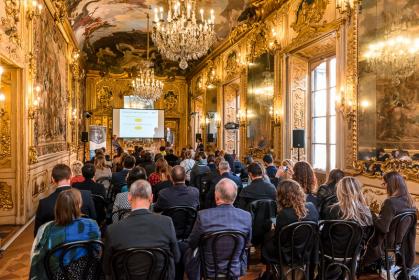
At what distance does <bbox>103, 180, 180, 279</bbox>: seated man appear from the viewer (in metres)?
2.81

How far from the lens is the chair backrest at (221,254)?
3.32m

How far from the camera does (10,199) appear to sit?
303 inches

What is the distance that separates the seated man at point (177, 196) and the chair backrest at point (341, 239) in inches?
65.5

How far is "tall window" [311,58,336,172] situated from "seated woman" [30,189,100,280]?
7.44 metres

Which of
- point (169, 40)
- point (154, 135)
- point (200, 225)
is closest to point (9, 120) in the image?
point (169, 40)

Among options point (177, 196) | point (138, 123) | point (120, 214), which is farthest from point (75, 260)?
point (138, 123)

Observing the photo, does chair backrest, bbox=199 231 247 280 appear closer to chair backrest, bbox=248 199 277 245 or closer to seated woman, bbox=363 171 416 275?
chair backrest, bbox=248 199 277 245

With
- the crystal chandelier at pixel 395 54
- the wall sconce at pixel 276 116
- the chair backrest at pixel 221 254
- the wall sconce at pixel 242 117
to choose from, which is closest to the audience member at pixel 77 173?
the chair backrest at pixel 221 254

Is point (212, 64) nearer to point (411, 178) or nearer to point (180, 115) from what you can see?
point (180, 115)

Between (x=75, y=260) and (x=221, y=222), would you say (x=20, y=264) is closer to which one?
(x=75, y=260)

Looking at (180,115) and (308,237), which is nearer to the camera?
(308,237)

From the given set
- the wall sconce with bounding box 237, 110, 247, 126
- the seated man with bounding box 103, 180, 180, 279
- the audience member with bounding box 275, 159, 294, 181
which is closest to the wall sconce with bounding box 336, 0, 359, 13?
the audience member with bounding box 275, 159, 294, 181

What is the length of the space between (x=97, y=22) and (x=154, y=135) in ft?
26.4

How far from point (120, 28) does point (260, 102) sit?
963cm
